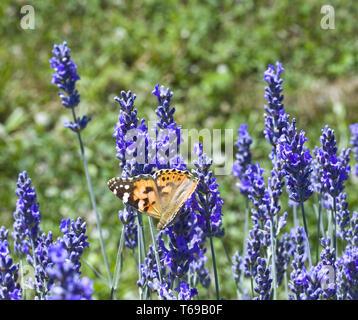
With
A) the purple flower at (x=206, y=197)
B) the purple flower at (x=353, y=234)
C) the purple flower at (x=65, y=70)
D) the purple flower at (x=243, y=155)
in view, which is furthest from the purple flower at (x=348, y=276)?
the purple flower at (x=65, y=70)

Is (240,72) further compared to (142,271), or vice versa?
(240,72)

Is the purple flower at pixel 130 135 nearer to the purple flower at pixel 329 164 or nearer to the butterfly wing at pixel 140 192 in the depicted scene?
the butterfly wing at pixel 140 192

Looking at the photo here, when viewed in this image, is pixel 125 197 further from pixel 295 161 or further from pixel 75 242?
pixel 295 161

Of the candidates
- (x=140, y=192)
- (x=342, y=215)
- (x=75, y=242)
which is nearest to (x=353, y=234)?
(x=342, y=215)

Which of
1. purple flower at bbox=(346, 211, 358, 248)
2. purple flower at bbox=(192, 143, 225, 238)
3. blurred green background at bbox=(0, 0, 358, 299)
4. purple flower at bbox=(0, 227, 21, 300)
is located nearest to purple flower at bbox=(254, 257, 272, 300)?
purple flower at bbox=(192, 143, 225, 238)

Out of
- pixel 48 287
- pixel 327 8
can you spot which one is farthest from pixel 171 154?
pixel 327 8

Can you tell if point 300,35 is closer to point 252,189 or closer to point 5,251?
point 252,189
